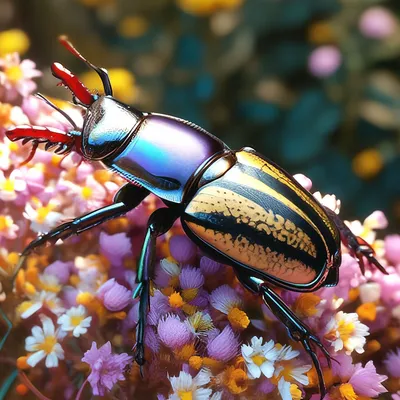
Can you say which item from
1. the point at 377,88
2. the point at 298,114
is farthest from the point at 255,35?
the point at 377,88

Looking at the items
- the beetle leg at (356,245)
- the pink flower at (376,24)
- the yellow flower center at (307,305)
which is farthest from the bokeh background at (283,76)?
the yellow flower center at (307,305)

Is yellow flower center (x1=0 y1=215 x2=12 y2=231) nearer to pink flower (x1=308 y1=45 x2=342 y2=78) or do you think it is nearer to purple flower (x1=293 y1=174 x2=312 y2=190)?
purple flower (x1=293 y1=174 x2=312 y2=190)

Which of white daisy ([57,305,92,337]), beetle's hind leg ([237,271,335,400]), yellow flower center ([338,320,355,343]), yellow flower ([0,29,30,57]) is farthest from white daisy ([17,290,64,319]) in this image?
yellow flower ([0,29,30,57])

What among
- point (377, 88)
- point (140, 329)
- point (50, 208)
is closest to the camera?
point (140, 329)

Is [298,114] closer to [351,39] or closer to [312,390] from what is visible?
[351,39]

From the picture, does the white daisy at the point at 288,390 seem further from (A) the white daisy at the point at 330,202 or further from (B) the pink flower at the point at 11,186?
(B) the pink flower at the point at 11,186

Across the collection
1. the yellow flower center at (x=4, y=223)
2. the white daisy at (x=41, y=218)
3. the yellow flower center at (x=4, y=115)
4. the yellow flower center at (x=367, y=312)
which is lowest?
the yellow flower center at (x=4, y=223)

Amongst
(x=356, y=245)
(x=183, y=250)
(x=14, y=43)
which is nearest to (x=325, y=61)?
(x=14, y=43)
